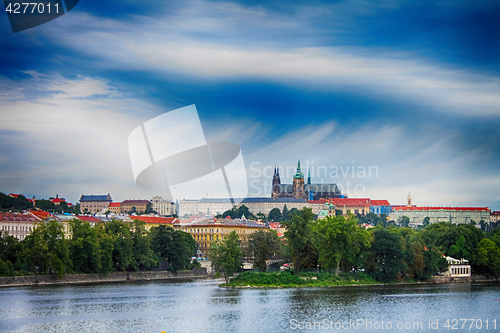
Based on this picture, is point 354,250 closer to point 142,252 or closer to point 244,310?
point 244,310

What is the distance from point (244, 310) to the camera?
40.6m

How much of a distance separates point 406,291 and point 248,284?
14062 millimetres

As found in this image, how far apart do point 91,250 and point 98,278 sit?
3.58 m

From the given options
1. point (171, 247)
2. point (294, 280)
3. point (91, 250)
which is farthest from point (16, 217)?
point (294, 280)

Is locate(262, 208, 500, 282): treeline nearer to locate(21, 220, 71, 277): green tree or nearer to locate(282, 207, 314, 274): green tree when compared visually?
locate(282, 207, 314, 274): green tree

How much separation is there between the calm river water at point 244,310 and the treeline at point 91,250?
4495 mm

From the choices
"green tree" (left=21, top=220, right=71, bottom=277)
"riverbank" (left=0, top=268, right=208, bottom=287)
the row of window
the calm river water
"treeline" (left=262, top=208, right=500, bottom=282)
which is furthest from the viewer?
the row of window

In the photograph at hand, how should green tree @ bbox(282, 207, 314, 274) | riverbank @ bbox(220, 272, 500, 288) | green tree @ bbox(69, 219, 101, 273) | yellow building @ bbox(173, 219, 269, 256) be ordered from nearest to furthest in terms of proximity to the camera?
riverbank @ bbox(220, 272, 500, 288) → green tree @ bbox(69, 219, 101, 273) → green tree @ bbox(282, 207, 314, 274) → yellow building @ bbox(173, 219, 269, 256)

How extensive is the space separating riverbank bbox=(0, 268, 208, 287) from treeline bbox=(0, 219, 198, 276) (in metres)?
0.68

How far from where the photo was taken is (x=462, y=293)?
54.9 m

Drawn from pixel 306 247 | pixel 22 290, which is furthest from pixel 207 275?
pixel 22 290

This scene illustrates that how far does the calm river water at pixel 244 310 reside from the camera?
34375 mm

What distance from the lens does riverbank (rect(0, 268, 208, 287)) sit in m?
54.9

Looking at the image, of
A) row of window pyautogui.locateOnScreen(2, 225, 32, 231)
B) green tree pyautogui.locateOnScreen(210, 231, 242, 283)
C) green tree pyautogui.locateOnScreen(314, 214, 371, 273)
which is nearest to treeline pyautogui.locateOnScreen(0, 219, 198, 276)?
green tree pyautogui.locateOnScreen(210, 231, 242, 283)
